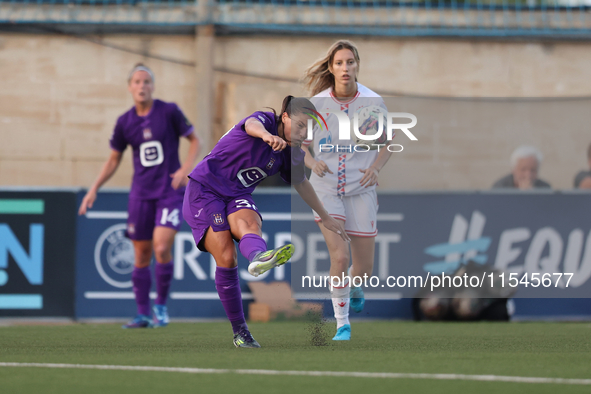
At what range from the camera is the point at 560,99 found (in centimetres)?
988

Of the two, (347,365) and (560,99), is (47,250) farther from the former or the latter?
(560,99)

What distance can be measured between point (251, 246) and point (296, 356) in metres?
0.65

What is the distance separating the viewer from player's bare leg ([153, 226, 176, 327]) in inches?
304

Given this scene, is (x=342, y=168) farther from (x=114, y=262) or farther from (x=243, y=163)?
(x=114, y=262)

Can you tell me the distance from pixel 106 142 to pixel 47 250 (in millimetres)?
3121

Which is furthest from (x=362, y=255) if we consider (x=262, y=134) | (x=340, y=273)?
(x=262, y=134)

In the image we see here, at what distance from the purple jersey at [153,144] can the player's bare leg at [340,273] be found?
2.20 m

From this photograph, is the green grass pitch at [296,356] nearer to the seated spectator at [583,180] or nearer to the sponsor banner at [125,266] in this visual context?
the sponsor banner at [125,266]

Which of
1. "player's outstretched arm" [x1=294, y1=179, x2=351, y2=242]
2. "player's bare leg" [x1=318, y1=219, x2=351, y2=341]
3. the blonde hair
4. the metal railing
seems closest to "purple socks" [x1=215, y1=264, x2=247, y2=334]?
"player's outstretched arm" [x1=294, y1=179, x2=351, y2=242]

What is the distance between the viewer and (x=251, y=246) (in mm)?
4941

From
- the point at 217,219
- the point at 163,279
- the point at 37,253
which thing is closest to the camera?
the point at 217,219

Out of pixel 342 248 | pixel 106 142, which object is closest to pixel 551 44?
pixel 106 142

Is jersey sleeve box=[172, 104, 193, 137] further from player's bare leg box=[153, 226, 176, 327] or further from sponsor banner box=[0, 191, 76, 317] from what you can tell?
sponsor banner box=[0, 191, 76, 317]

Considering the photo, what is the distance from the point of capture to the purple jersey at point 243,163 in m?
5.34
